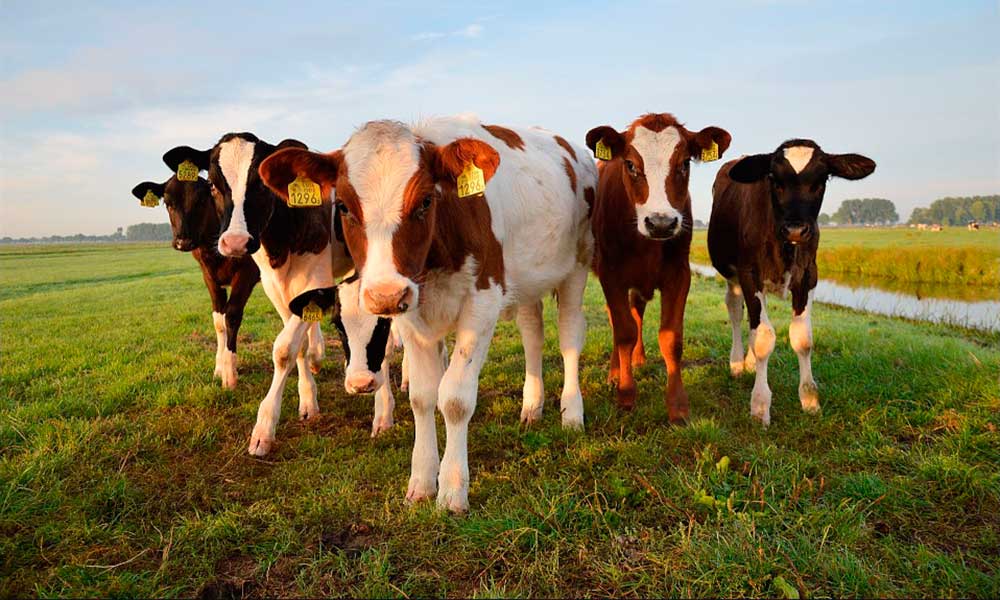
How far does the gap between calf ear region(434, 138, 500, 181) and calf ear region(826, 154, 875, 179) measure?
361cm

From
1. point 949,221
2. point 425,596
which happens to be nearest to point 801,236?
point 425,596

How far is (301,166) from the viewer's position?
360 centimetres

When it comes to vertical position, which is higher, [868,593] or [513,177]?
[513,177]

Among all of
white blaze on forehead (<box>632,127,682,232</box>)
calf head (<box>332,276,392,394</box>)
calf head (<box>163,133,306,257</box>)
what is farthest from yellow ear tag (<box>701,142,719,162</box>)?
calf head (<box>163,133,306,257</box>)

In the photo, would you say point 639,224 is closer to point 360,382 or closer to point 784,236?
point 784,236

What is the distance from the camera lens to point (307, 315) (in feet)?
14.9

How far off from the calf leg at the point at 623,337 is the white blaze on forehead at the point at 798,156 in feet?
6.23

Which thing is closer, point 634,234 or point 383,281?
point 383,281

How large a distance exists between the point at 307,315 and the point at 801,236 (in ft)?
13.7

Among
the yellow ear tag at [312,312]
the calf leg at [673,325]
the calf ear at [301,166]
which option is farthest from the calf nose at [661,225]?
the yellow ear tag at [312,312]

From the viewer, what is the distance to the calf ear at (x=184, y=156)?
217 inches

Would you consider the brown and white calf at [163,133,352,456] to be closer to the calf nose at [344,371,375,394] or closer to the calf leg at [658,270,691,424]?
the calf nose at [344,371,375,394]

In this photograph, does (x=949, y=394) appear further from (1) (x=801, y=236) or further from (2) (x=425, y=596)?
(2) (x=425, y=596)

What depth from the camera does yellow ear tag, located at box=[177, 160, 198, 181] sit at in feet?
18.5
